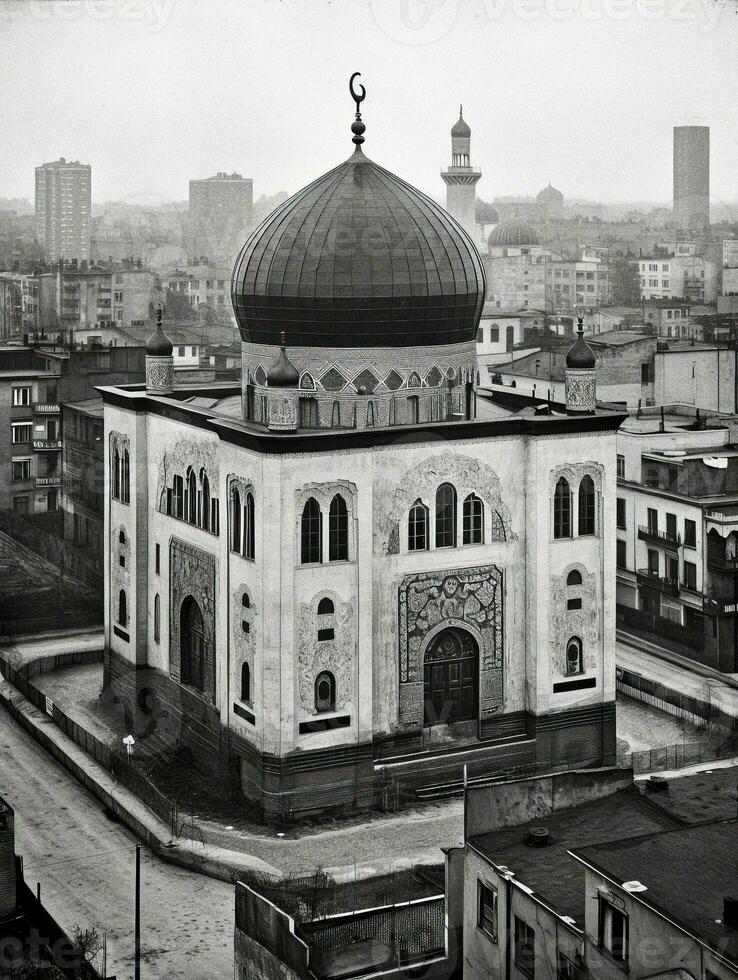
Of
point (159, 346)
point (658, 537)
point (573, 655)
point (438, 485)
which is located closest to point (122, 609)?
point (159, 346)

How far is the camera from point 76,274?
8044 cm

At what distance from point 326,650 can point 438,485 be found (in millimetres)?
4100

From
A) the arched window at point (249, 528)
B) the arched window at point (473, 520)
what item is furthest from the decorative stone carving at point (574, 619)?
the arched window at point (249, 528)

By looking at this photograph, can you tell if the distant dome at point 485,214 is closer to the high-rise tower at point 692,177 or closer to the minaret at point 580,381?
the high-rise tower at point 692,177

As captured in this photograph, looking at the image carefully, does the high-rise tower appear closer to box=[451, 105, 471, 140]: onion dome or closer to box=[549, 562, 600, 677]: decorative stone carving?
box=[451, 105, 471, 140]: onion dome

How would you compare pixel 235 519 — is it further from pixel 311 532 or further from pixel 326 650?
pixel 326 650

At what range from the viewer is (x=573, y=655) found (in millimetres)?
35688

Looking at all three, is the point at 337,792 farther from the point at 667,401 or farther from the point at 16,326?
the point at 16,326

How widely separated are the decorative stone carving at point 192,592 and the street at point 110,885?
140 inches

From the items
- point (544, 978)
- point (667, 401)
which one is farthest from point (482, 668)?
point (667, 401)

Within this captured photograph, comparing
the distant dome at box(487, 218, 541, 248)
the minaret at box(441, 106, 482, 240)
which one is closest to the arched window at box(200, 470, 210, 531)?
the minaret at box(441, 106, 482, 240)

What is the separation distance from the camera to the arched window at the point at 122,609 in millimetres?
39844

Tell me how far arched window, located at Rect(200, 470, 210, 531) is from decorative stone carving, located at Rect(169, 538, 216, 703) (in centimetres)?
62

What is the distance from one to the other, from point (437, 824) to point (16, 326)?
183ft
